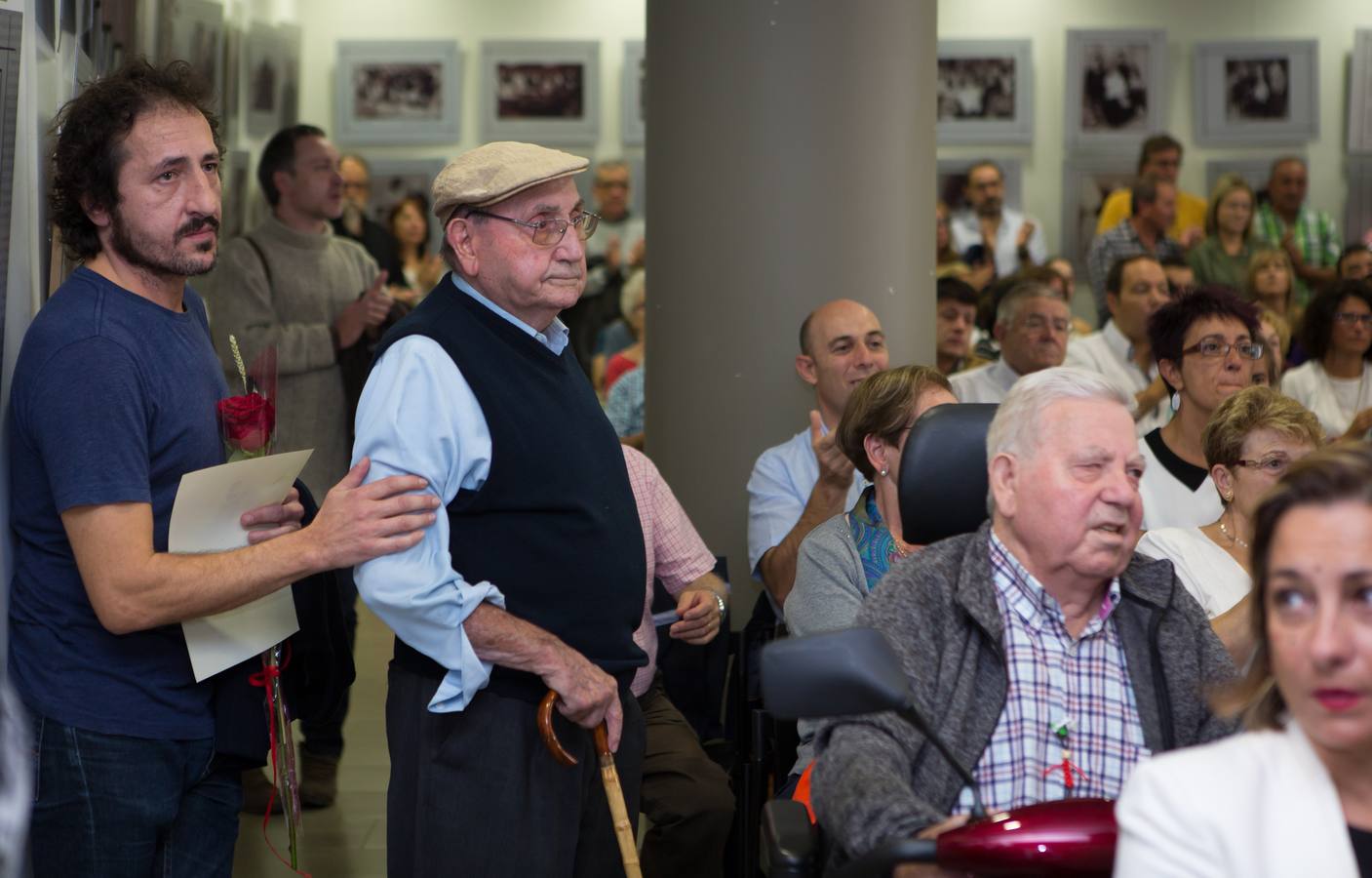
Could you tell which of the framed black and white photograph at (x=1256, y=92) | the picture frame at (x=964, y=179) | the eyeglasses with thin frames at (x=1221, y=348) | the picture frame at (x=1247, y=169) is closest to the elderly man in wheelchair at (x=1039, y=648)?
the eyeglasses with thin frames at (x=1221, y=348)

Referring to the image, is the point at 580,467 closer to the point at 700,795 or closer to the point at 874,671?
the point at 874,671

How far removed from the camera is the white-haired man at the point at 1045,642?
2.59m

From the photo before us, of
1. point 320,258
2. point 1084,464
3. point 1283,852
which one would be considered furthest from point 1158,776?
point 320,258

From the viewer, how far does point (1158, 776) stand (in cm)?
200

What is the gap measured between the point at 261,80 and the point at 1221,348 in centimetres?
737

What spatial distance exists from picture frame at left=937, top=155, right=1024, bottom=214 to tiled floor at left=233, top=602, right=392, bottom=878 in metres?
6.40

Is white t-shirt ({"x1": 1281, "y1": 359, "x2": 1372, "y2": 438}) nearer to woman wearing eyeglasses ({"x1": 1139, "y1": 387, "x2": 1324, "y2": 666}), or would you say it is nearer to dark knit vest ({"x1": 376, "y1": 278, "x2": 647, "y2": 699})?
woman wearing eyeglasses ({"x1": 1139, "y1": 387, "x2": 1324, "y2": 666})

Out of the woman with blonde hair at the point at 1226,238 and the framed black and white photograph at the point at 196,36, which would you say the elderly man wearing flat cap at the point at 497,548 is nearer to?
the framed black and white photograph at the point at 196,36

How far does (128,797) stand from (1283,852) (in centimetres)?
197

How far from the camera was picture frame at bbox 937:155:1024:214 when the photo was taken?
11562 mm

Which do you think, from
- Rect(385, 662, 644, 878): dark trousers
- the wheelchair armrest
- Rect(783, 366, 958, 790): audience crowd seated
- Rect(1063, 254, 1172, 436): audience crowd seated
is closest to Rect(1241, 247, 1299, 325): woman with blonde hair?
Rect(1063, 254, 1172, 436): audience crowd seated

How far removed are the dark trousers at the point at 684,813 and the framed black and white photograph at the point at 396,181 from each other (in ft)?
26.5

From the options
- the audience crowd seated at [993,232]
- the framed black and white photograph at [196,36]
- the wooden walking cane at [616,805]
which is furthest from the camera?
the audience crowd seated at [993,232]

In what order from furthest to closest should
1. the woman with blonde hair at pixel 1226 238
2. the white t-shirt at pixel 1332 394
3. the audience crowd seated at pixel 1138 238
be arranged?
1. the woman with blonde hair at pixel 1226 238
2. the audience crowd seated at pixel 1138 238
3. the white t-shirt at pixel 1332 394
